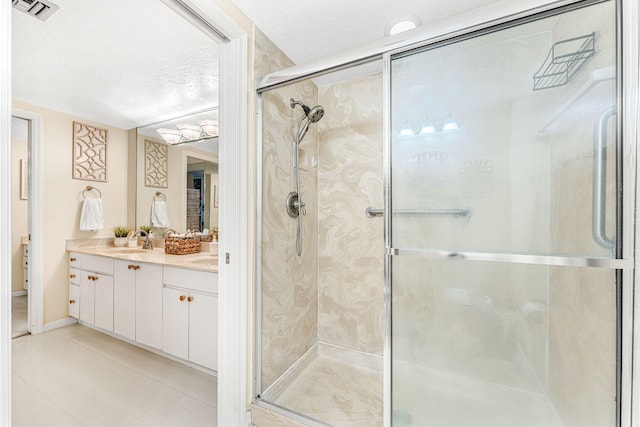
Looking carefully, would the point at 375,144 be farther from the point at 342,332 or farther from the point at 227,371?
the point at 227,371

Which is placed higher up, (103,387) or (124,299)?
(124,299)

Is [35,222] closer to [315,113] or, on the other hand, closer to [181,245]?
[181,245]

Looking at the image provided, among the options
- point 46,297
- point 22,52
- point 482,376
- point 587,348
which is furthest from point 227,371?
point 46,297

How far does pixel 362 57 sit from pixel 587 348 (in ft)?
4.59

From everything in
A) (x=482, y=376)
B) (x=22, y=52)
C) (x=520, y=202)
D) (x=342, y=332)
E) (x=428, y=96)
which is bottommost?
(x=342, y=332)

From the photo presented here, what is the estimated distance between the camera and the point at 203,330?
6.75 ft

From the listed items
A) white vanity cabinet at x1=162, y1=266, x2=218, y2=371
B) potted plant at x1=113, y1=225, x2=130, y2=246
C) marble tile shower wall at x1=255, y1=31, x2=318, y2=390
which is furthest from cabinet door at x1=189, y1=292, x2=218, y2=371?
potted plant at x1=113, y1=225, x2=130, y2=246

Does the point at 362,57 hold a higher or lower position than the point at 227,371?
higher

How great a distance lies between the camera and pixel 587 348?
998mm

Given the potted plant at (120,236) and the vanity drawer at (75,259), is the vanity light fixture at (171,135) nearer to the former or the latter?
the potted plant at (120,236)

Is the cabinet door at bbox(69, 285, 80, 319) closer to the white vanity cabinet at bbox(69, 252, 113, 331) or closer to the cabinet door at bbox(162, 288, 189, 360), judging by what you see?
the white vanity cabinet at bbox(69, 252, 113, 331)

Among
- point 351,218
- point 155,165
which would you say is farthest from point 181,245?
point 351,218

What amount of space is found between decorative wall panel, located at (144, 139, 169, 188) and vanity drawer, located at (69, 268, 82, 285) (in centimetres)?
110

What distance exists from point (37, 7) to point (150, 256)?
1790 mm
